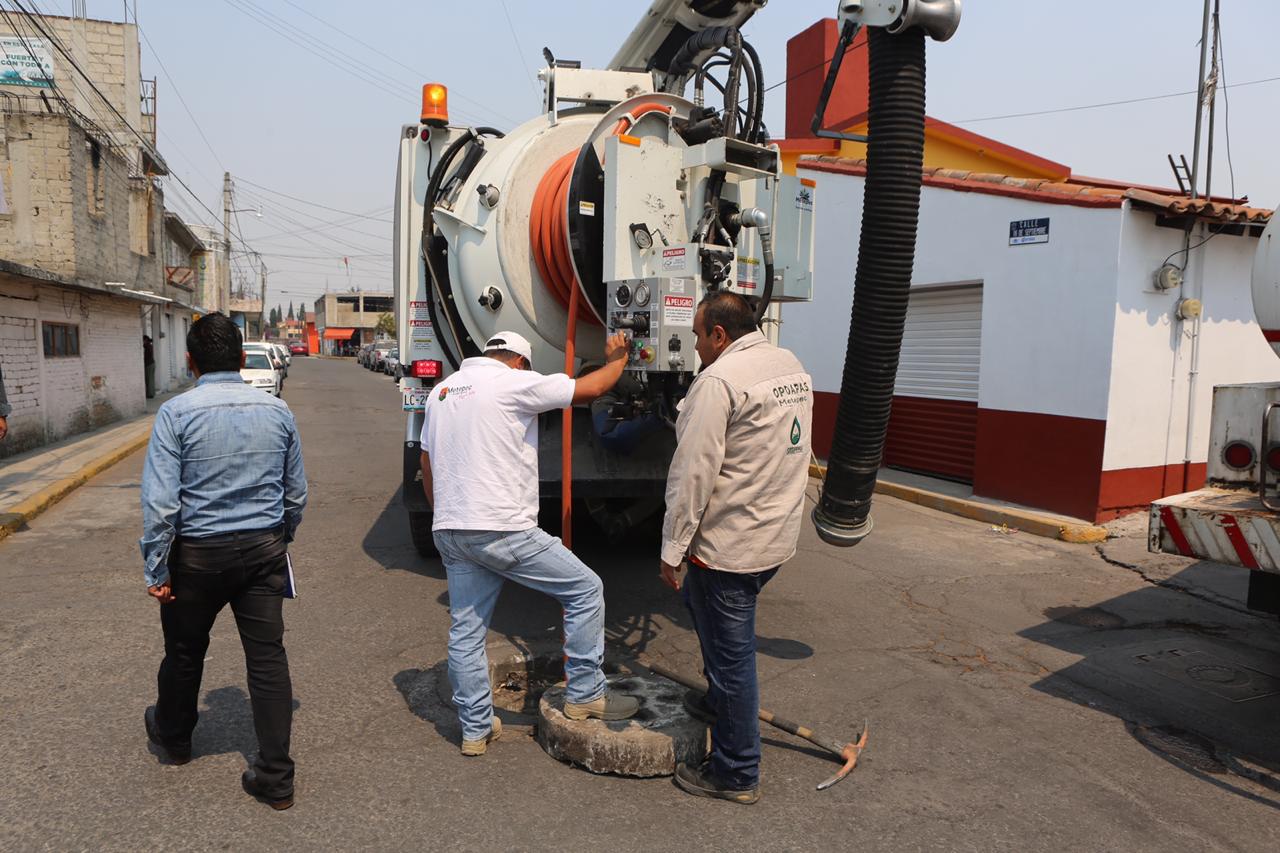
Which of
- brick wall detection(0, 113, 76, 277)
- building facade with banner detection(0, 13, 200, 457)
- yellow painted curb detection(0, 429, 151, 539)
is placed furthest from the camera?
brick wall detection(0, 113, 76, 277)

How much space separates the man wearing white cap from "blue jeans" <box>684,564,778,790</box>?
22.1 inches

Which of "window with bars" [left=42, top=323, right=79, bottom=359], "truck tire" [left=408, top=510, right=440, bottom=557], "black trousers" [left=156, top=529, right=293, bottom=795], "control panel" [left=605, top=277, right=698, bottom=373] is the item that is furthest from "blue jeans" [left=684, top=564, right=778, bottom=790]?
"window with bars" [left=42, top=323, right=79, bottom=359]

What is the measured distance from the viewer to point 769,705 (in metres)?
4.26

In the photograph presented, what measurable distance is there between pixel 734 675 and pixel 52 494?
8.80 metres

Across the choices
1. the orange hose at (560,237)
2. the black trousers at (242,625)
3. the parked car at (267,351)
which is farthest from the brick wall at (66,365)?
the black trousers at (242,625)

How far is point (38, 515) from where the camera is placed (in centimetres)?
852

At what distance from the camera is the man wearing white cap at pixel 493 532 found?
11.9 ft

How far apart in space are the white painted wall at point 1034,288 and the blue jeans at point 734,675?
626cm

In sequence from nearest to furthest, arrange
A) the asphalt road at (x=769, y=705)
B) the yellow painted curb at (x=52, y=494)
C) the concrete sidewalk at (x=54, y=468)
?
the asphalt road at (x=769, y=705) < the yellow painted curb at (x=52, y=494) < the concrete sidewalk at (x=54, y=468)

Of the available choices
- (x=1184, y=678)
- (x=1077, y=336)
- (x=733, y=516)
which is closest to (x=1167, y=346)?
(x=1077, y=336)

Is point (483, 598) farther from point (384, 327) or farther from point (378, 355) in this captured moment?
point (384, 327)

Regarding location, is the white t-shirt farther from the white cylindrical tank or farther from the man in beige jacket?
the white cylindrical tank

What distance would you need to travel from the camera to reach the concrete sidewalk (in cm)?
841

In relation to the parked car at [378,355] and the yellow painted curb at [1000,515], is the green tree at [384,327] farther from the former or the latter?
the yellow painted curb at [1000,515]
